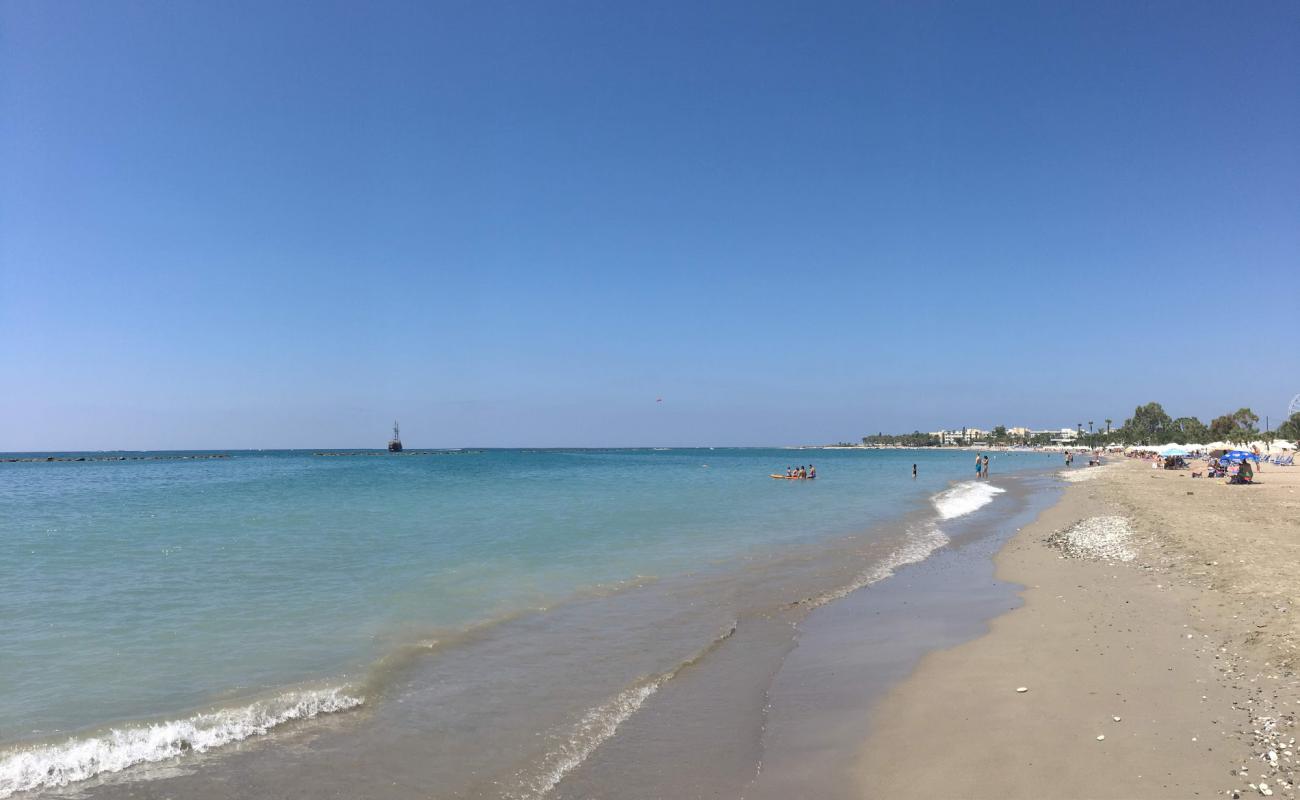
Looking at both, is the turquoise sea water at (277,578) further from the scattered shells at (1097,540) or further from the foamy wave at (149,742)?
the scattered shells at (1097,540)

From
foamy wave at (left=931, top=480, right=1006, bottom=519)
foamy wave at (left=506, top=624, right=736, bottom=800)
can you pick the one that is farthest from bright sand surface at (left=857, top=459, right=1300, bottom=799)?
foamy wave at (left=931, top=480, right=1006, bottom=519)

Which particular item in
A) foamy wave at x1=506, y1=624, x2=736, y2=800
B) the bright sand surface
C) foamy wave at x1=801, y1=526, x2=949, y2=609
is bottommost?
foamy wave at x1=801, y1=526, x2=949, y2=609

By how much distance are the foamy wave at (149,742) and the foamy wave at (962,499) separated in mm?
25280

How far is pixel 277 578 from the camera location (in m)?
14.1

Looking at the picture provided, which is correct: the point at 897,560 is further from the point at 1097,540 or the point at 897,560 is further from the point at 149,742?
the point at 149,742

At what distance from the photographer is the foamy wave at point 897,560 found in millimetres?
12625

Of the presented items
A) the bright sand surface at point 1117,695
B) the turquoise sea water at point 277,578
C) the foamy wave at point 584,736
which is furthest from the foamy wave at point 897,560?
the foamy wave at point 584,736

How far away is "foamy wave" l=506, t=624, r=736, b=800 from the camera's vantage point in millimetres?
5543

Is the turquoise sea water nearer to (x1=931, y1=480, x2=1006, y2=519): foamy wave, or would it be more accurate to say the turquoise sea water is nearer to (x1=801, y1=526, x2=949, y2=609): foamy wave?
(x1=931, y1=480, x2=1006, y2=519): foamy wave

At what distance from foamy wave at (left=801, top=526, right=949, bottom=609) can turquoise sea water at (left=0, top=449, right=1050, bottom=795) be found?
2370 mm

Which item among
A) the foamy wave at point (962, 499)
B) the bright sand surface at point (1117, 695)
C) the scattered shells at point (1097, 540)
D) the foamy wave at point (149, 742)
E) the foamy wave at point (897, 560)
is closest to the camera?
the bright sand surface at point (1117, 695)

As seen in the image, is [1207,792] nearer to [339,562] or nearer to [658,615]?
[658,615]

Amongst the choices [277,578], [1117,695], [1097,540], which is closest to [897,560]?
[1097,540]

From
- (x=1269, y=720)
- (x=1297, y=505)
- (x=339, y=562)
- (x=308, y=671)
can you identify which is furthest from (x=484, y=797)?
(x=1297, y=505)
